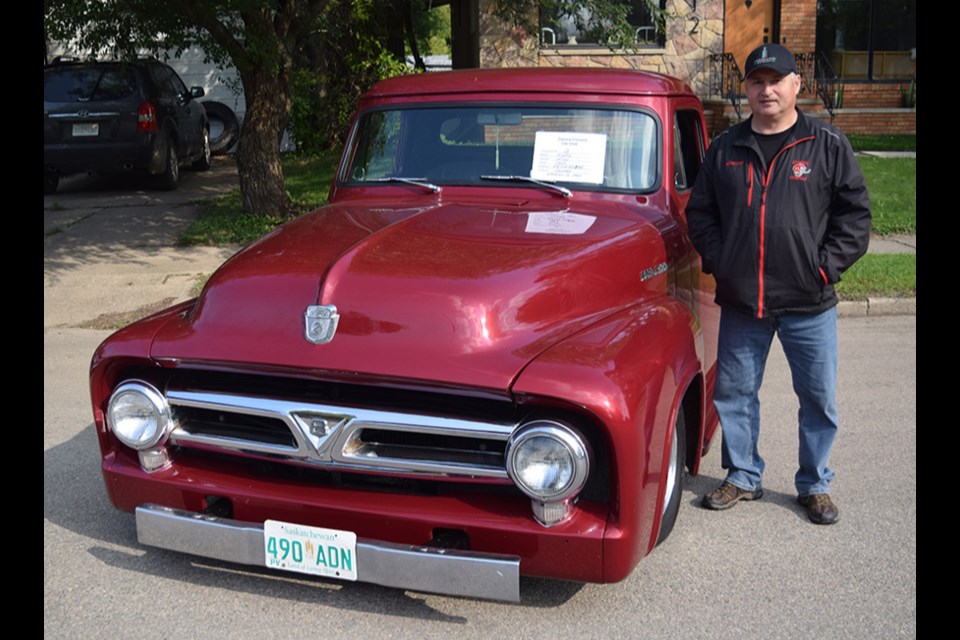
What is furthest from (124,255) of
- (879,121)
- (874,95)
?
(874,95)

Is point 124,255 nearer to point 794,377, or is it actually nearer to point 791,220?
point 794,377

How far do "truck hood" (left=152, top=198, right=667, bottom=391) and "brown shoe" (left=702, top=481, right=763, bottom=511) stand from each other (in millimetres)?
1030

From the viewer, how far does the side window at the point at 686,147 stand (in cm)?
500

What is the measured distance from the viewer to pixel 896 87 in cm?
1945

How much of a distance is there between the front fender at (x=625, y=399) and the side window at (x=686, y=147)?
1537mm

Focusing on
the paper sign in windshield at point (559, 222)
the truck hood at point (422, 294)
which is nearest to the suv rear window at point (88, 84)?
the truck hood at point (422, 294)

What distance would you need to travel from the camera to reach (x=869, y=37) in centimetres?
1972

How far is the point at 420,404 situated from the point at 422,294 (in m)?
0.39

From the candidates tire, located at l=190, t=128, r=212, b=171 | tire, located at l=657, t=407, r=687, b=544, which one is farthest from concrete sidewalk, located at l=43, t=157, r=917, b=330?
tire, located at l=657, t=407, r=687, b=544

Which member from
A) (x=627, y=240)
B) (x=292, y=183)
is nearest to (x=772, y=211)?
(x=627, y=240)

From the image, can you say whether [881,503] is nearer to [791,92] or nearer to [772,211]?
[772,211]

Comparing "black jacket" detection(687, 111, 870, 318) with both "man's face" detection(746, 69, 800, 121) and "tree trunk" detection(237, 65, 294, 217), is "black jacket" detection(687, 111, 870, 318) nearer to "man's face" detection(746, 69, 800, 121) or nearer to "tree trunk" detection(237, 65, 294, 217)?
"man's face" detection(746, 69, 800, 121)

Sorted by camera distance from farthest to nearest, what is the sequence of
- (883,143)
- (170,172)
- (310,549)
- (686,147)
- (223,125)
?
(223,125)
(883,143)
(170,172)
(686,147)
(310,549)

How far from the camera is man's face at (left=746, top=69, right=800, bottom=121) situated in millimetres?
4125
